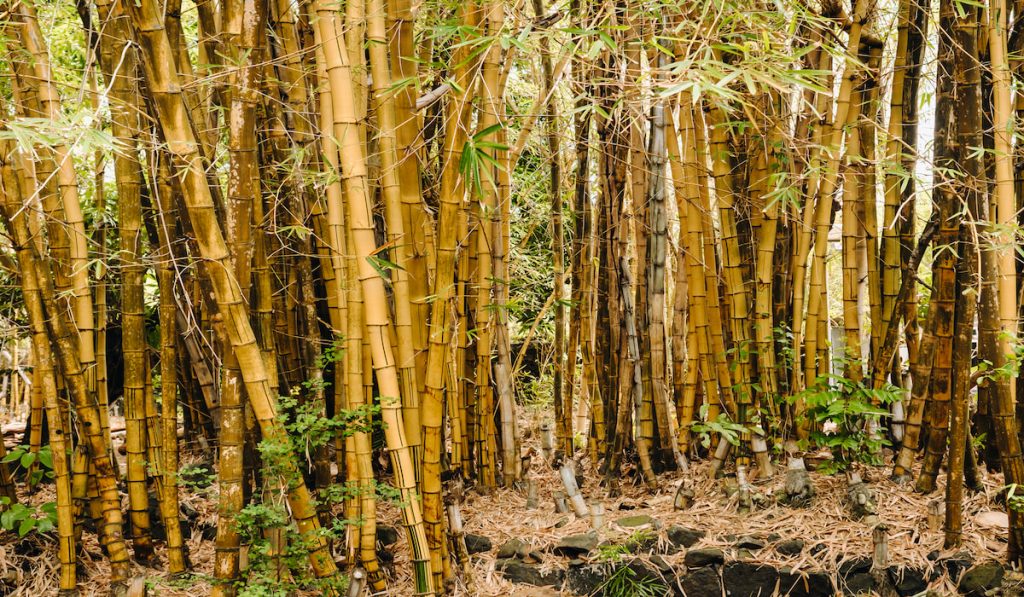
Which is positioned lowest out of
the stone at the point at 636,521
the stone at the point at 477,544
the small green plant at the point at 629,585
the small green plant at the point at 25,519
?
the small green plant at the point at 629,585

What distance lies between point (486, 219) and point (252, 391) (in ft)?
3.51

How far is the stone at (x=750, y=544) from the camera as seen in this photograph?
244cm

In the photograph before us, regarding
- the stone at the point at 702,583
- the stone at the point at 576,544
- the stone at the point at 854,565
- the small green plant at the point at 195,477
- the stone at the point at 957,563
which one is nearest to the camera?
the small green plant at the point at 195,477

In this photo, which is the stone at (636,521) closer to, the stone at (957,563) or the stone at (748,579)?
the stone at (748,579)

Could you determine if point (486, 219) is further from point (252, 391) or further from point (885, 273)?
point (885, 273)

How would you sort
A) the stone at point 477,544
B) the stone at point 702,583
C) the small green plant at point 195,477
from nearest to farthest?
the small green plant at point 195,477, the stone at point 702,583, the stone at point 477,544

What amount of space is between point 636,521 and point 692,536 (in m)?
0.21

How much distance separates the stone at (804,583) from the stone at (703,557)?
19 centimetres

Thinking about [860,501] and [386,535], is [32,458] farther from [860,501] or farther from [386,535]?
[860,501]

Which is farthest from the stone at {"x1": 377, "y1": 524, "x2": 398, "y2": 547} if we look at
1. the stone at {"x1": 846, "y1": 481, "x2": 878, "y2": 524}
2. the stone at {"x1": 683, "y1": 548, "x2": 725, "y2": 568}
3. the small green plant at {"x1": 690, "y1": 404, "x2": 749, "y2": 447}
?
the stone at {"x1": 846, "y1": 481, "x2": 878, "y2": 524}

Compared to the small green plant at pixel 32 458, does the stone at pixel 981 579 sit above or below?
below

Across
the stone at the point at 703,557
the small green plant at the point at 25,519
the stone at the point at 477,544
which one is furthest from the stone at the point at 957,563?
the small green plant at the point at 25,519

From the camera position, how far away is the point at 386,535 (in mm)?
2705

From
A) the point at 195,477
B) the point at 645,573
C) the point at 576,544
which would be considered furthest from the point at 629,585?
the point at 195,477
